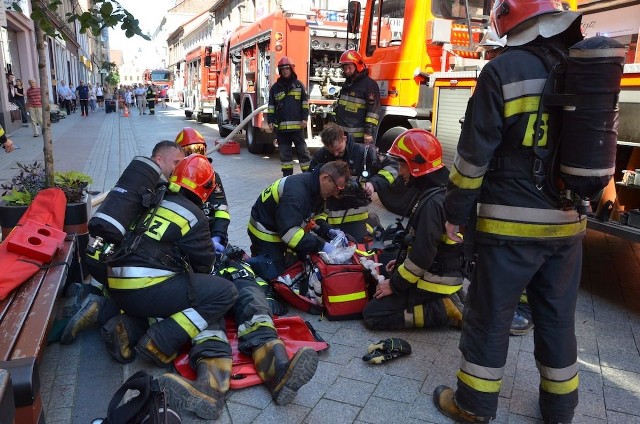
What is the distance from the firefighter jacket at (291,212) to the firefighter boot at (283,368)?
1058 mm

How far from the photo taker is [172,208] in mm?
2830

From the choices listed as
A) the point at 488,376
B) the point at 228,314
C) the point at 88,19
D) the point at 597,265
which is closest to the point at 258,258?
the point at 228,314

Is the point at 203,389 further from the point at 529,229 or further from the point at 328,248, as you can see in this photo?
the point at 529,229

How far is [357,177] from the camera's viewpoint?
16.7 ft

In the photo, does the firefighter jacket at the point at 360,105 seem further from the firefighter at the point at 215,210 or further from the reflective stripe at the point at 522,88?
the reflective stripe at the point at 522,88

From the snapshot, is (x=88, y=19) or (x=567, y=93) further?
(x=88, y=19)

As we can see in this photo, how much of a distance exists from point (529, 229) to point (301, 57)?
27.9ft

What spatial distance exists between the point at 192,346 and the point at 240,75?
10.8 m

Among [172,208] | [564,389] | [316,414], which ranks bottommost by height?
[316,414]

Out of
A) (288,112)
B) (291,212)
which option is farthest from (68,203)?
(288,112)

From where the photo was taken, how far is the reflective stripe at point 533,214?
7.23 ft

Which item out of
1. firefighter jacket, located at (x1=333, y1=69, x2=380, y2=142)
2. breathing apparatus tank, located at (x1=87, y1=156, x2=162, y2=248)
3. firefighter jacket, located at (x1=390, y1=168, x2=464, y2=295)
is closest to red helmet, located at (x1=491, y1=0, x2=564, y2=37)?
firefighter jacket, located at (x1=390, y1=168, x2=464, y2=295)

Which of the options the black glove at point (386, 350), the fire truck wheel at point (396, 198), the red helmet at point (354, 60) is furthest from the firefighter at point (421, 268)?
the red helmet at point (354, 60)

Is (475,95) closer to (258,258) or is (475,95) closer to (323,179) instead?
(323,179)
